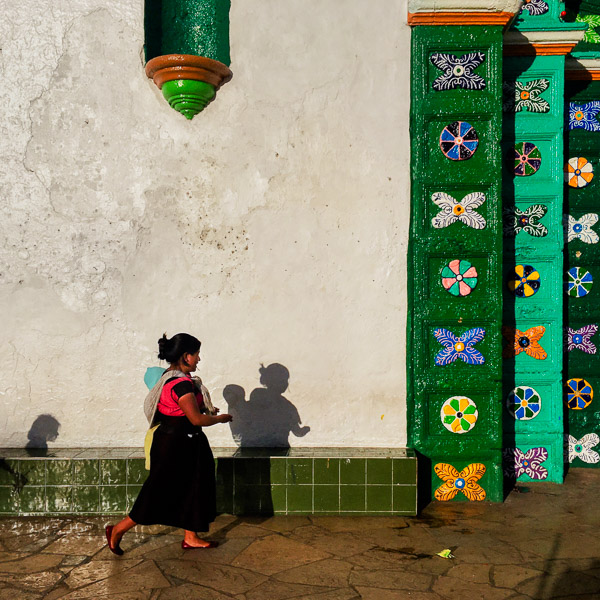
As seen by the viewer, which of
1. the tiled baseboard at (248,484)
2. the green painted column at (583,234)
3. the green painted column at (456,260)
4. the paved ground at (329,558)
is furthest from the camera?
the green painted column at (583,234)

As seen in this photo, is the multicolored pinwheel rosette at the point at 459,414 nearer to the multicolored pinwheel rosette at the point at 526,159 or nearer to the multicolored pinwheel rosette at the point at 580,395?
the multicolored pinwheel rosette at the point at 580,395

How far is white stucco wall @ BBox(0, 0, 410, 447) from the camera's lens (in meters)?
5.87

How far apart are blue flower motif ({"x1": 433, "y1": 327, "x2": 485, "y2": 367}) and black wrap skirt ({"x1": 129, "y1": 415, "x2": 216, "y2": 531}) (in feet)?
7.25

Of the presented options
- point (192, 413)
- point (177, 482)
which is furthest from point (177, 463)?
point (192, 413)

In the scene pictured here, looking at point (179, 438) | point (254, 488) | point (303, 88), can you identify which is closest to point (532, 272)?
point (303, 88)

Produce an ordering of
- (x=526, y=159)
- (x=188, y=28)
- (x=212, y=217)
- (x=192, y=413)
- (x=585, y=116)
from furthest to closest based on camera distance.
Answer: (x=585, y=116) → (x=526, y=159) → (x=188, y=28) → (x=212, y=217) → (x=192, y=413)

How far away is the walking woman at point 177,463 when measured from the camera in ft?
15.5

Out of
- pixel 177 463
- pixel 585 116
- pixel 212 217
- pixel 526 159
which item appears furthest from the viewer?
pixel 585 116

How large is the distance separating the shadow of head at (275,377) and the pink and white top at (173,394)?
3.89 feet

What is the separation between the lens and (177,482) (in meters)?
4.81

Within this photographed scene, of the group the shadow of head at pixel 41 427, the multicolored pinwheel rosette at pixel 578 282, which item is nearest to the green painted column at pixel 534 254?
the multicolored pinwheel rosette at pixel 578 282

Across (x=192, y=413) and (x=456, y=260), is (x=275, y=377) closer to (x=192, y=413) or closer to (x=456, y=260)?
(x=192, y=413)

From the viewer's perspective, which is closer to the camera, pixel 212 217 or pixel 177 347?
pixel 177 347

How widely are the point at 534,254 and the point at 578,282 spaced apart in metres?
0.72
